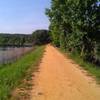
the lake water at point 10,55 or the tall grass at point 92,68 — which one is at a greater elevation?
the tall grass at point 92,68

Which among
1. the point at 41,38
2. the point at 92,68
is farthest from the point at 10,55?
the point at 41,38

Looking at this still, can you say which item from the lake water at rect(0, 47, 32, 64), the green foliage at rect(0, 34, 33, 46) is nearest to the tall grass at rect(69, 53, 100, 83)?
the lake water at rect(0, 47, 32, 64)

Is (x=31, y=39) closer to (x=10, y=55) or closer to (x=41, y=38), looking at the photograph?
(x=41, y=38)

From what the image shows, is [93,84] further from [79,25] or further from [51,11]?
[51,11]

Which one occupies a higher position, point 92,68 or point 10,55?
point 92,68

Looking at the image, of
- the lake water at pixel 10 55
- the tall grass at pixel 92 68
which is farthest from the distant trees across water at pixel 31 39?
the tall grass at pixel 92 68

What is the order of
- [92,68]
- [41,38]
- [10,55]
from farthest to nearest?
[41,38] < [10,55] < [92,68]

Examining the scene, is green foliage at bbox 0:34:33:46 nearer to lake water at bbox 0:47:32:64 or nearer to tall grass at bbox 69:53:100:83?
lake water at bbox 0:47:32:64

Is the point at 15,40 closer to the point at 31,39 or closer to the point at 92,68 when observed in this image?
the point at 31,39

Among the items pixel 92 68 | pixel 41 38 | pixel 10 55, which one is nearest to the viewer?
pixel 92 68

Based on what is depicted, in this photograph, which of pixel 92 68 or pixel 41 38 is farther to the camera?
pixel 41 38

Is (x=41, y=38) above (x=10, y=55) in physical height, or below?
below

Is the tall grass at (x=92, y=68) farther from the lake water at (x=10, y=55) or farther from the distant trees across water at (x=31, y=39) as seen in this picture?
the distant trees across water at (x=31, y=39)

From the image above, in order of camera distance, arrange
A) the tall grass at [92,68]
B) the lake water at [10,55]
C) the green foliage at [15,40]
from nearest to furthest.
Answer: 1. the tall grass at [92,68]
2. the lake water at [10,55]
3. the green foliage at [15,40]
